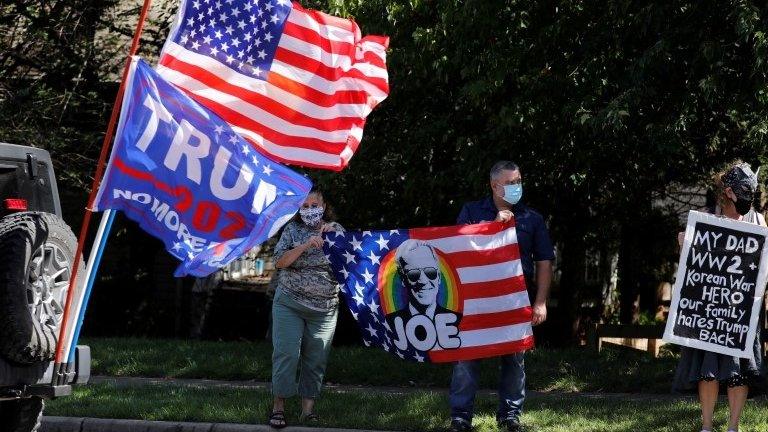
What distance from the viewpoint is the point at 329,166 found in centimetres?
693

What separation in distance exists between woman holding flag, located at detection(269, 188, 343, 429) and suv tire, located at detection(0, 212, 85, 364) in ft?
7.14

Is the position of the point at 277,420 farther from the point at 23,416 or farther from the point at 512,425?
the point at 23,416

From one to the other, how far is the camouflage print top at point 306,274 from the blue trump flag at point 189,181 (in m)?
2.72

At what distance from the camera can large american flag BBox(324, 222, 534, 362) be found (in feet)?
28.9

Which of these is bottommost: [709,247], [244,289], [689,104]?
[244,289]

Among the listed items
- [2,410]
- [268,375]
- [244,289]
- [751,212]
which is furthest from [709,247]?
[244,289]

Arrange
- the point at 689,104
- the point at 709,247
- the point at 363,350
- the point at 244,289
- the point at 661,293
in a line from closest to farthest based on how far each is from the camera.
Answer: the point at 709,247, the point at 689,104, the point at 363,350, the point at 244,289, the point at 661,293

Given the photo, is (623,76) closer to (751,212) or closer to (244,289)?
(751,212)

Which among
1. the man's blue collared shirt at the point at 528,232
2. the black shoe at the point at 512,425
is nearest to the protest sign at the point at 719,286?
the man's blue collared shirt at the point at 528,232

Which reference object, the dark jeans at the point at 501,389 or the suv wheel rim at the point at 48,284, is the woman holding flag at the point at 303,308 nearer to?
the dark jeans at the point at 501,389

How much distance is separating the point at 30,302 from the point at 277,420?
261cm

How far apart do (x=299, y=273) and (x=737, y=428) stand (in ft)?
10.6

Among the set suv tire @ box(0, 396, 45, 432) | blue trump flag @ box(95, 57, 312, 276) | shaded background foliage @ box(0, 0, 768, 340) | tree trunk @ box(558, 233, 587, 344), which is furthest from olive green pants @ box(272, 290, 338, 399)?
tree trunk @ box(558, 233, 587, 344)

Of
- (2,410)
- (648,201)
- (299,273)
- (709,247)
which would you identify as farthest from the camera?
(648,201)
